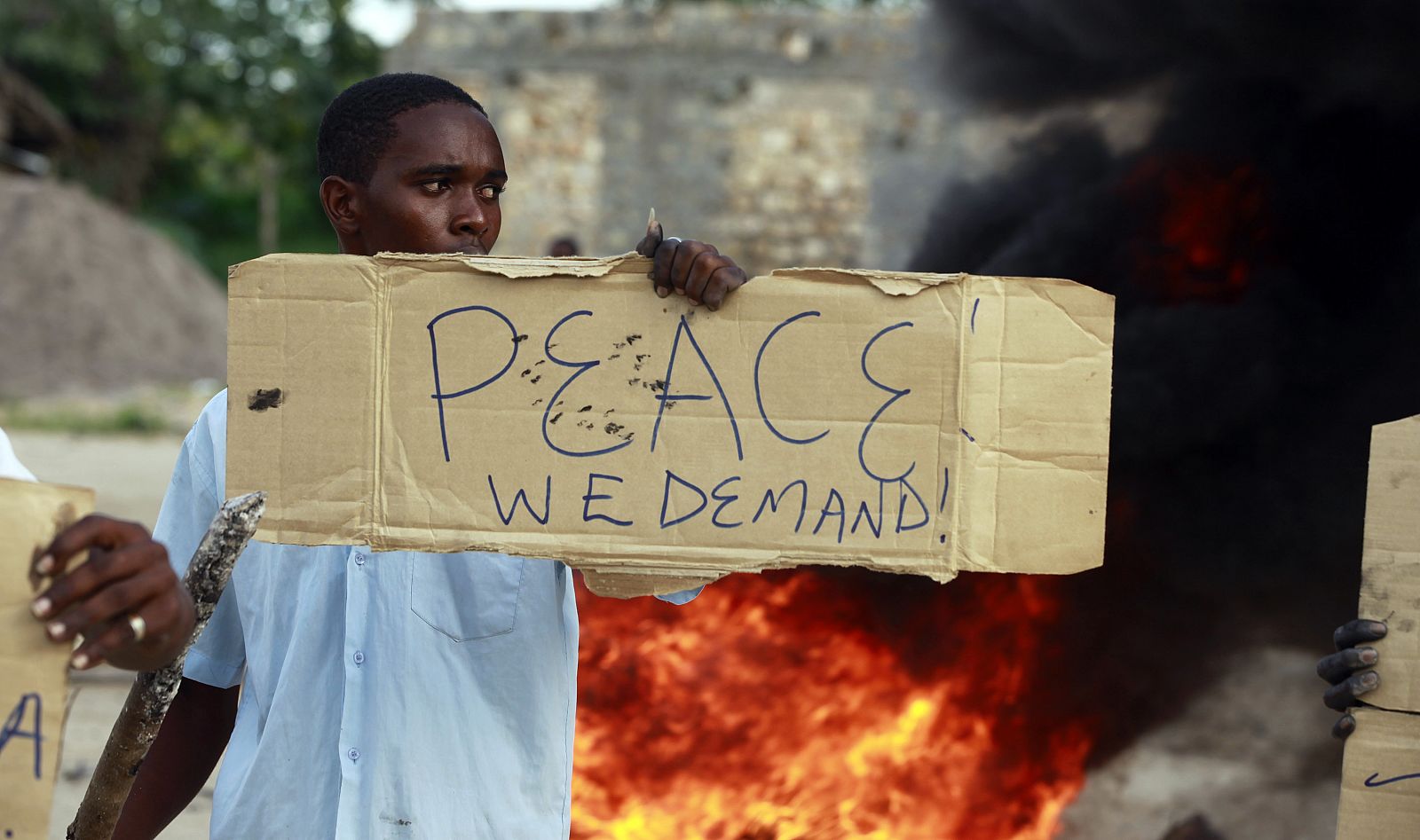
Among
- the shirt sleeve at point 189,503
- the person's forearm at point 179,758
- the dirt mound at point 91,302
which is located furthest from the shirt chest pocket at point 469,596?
the dirt mound at point 91,302

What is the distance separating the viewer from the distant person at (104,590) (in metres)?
1.45

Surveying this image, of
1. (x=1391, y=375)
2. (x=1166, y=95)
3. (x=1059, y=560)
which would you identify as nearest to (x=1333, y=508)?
(x=1391, y=375)

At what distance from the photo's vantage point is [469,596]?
200 centimetres

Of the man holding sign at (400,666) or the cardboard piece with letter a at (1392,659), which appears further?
the man holding sign at (400,666)

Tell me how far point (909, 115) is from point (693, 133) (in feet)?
7.22

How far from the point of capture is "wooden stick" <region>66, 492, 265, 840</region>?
5.73 ft

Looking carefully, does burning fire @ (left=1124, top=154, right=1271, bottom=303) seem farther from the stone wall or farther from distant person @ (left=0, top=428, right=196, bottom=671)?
the stone wall

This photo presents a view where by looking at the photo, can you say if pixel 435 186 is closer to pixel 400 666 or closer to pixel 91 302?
pixel 400 666

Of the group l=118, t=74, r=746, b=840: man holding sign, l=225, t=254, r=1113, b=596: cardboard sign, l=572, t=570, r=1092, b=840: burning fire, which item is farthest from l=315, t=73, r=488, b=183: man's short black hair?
l=572, t=570, r=1092, b=840: burning fire

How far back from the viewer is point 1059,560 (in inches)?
68.1

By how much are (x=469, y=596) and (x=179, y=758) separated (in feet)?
1.96

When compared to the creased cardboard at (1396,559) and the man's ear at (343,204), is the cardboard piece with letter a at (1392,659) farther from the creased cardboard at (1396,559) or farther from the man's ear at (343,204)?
the man's ear at (343,204)

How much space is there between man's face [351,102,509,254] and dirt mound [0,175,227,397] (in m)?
17.5

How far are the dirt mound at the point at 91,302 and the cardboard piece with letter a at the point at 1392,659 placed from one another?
18.5 meters
